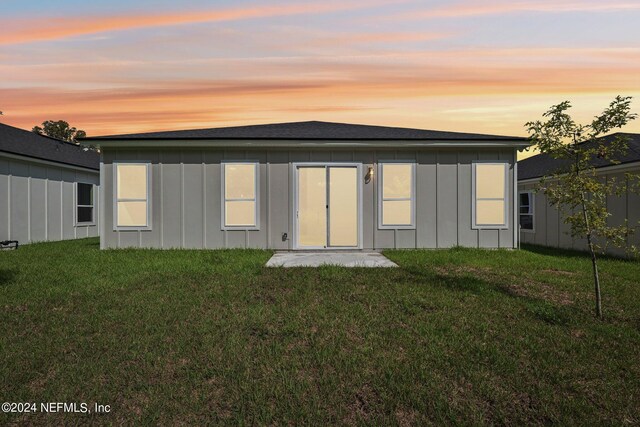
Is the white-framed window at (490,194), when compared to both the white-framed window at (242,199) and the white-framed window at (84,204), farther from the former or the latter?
the white-framed window at (84,204)

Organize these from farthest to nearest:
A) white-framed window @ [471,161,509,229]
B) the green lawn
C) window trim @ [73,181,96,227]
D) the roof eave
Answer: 1. window trim @ [73,181,96,227]
2. white-framed window @ [471,161,509,229]
3. the roof eave
4. the green lawn

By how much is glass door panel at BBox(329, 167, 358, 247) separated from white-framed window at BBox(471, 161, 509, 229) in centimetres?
349

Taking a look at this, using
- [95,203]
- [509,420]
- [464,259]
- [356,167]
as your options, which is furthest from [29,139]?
[509,420]

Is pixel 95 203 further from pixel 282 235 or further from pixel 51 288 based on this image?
pixel 51 288

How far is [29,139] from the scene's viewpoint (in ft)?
54.6

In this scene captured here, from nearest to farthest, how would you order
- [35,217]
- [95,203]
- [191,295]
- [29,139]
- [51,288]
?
[191,295] < [51,288] < [35,217] < [29,139] < [95,203]

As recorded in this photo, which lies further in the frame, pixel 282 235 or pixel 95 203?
pixel 95 203

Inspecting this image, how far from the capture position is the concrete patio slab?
885 cm

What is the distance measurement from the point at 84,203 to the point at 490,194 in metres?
16.9

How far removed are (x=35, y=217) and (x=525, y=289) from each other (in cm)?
1635

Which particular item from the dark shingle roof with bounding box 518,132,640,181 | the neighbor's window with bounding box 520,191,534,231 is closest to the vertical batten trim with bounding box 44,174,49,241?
the dark shingle roof with bounding box 518,132,640,181

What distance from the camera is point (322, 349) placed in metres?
4.11

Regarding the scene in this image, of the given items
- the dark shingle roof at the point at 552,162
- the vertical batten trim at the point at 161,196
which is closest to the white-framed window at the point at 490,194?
the dark shingle roof at the point at 552,162

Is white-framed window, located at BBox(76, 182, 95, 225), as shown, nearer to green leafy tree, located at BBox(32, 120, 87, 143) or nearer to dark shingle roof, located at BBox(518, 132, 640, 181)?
dark shingle roof, located at BBox(518, 132, 640, 181)
